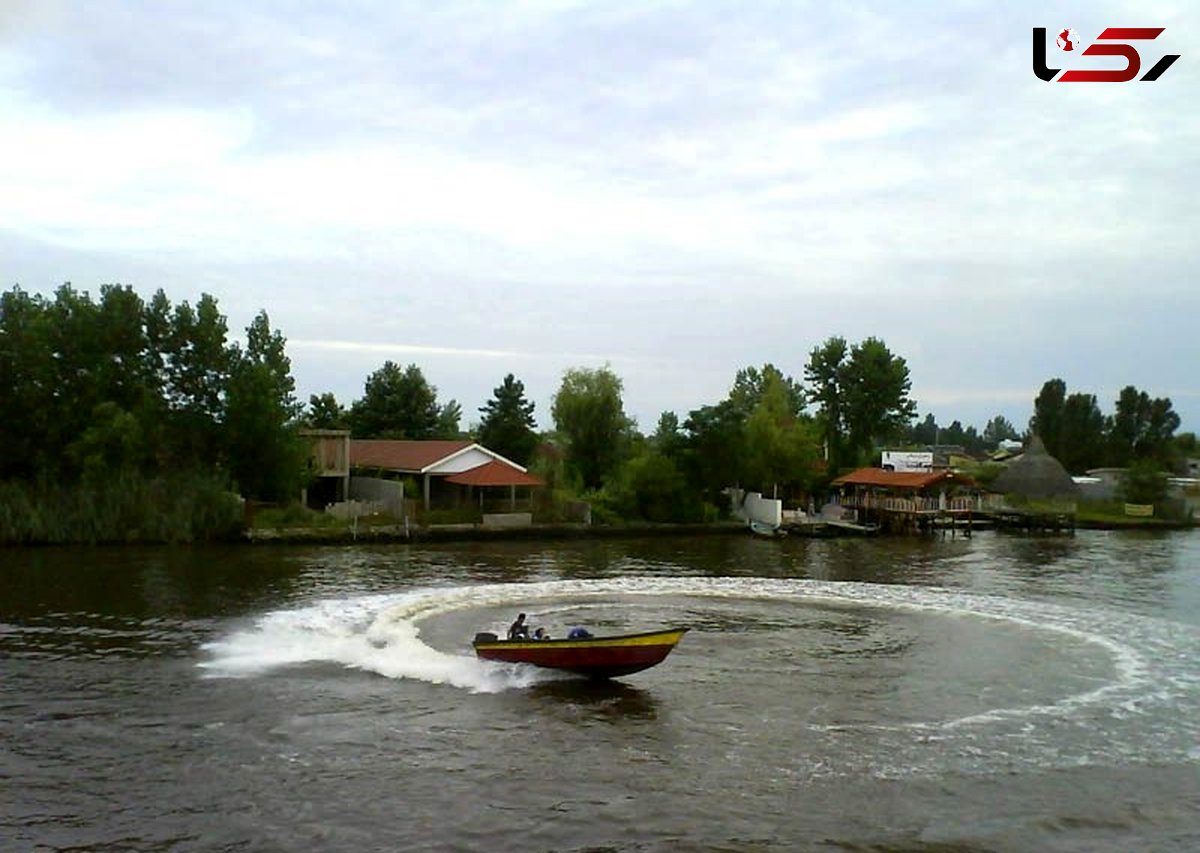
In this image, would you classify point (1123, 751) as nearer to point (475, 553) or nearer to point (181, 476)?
point (475, 553)

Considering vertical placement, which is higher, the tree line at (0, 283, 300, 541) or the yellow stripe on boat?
the tree line at (0, 283, 300, 541)

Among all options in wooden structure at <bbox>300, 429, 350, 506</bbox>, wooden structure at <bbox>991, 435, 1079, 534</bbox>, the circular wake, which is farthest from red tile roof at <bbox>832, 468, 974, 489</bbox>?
wooden structure at <bbox>300, 429, 350, 506</bbox>

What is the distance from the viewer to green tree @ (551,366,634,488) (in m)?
61.2

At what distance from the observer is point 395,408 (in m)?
73.7

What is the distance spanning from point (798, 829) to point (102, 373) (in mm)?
41556

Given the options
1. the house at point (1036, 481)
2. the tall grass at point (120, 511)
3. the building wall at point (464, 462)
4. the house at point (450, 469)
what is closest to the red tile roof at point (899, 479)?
the house at point (1036, 481)

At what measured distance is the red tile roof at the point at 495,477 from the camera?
5175cm

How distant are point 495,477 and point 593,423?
34.4 feet

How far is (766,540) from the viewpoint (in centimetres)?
5444

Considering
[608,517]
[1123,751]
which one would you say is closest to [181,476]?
[608,517]

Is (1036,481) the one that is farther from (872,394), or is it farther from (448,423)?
(448,423)

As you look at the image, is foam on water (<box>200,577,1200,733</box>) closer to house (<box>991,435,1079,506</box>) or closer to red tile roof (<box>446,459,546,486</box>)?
red tile roof (<box>446,459,546,486</box>)

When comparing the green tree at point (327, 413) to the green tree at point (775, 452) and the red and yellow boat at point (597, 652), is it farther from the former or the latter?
the red and yellow boat at point (597, 652)

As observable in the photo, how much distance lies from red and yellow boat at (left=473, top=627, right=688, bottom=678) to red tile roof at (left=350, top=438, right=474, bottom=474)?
31710mm
